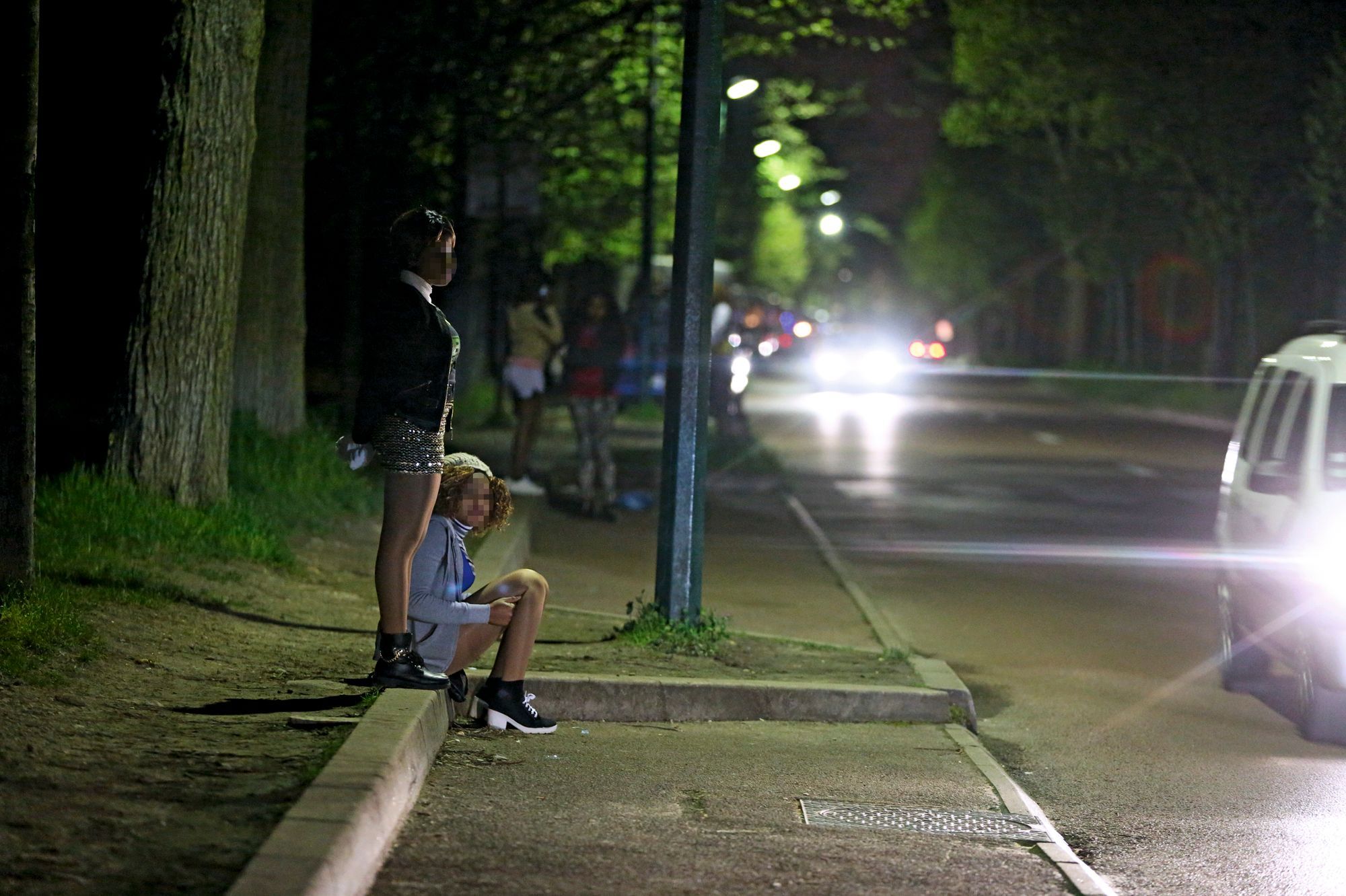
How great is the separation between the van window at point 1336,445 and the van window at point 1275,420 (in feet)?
1.78

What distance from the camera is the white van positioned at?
8109 millimetres

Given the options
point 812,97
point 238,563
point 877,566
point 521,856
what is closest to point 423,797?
point 521,856

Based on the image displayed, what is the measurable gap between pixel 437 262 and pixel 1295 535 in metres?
4.00

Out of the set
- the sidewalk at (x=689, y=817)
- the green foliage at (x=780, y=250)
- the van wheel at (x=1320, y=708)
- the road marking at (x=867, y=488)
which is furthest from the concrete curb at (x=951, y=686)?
the green foliage at (x=780, y=250)

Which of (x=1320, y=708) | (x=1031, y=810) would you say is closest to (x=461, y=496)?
(x=1031, y=810)

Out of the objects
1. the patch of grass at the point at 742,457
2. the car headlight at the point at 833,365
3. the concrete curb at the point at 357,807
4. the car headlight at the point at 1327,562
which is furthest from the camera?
the car headlight at the point at 833,365

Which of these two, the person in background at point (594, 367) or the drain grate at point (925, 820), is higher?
the person in background at point (594, 367)

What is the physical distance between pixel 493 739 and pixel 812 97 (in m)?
31.2

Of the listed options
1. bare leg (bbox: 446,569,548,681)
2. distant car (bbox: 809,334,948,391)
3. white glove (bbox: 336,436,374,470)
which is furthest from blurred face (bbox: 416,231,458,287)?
distant car (bbox: 809,334,948,391)

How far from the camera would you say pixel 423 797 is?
6211 millimetres

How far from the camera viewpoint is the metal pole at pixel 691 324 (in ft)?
29.8

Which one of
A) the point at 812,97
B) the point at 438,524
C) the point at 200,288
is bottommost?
the point at 438,524

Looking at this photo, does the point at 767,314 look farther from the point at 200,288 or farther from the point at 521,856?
the point at 521,856

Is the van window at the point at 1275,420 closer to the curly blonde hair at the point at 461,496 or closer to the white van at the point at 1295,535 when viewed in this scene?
the white van at the point at 1295,535
